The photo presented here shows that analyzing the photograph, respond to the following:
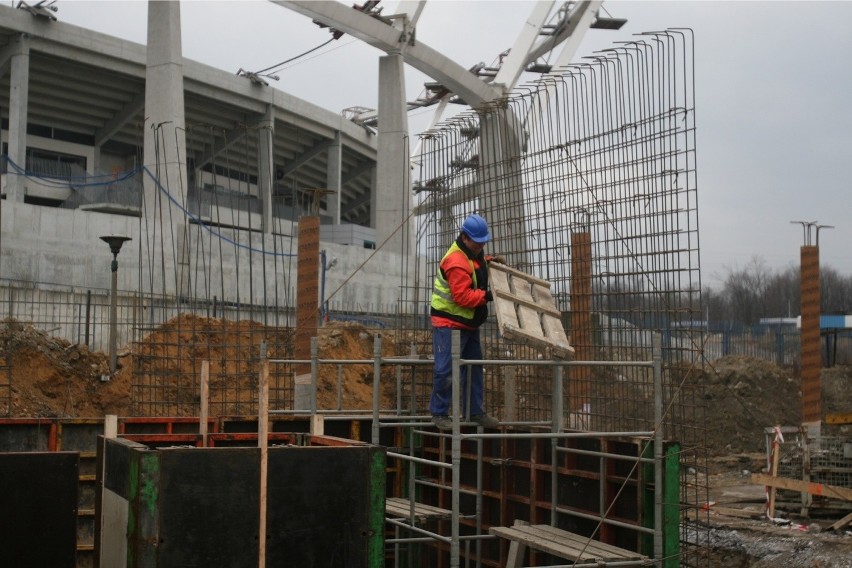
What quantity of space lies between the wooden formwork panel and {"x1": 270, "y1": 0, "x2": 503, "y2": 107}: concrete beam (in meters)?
16.8

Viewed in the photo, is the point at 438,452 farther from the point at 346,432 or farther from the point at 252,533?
the point at 252,533

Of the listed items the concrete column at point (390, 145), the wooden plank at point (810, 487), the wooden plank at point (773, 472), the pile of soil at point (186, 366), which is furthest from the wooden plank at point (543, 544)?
the concrete column at point (390, 145)

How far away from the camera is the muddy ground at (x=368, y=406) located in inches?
497

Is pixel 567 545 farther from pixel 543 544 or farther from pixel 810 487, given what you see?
pixel 810 487

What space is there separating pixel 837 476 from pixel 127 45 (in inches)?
1118

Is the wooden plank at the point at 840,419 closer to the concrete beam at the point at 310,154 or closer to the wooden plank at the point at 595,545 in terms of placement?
the wooden plank at the point at 595,545

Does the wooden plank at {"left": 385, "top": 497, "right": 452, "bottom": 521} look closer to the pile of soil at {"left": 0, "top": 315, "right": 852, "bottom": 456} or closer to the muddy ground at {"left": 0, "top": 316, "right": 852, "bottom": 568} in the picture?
the muddy ground at {"left": 0, "top": 316, "right": 852, "bottom": 568}

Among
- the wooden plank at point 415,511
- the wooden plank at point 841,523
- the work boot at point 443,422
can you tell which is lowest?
the wooden plank at point 841,523

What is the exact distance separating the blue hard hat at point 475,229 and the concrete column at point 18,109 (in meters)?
28.9

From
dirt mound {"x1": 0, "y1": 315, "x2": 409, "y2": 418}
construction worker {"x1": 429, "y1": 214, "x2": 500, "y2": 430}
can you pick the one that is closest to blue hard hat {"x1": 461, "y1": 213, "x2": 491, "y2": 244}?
construction worker {"x1": 429, "y1": 214, "x2": 500, "y2": 430}

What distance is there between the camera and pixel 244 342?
65.3ft

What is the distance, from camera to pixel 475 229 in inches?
322

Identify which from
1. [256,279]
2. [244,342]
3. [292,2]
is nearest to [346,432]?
[244,342]

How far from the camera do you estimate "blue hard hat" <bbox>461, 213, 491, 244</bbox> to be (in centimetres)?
816
